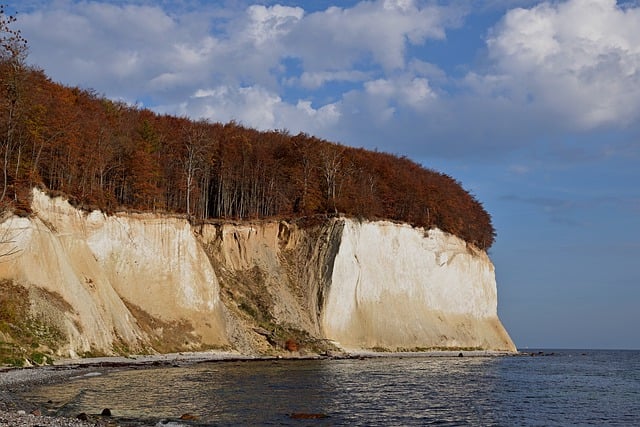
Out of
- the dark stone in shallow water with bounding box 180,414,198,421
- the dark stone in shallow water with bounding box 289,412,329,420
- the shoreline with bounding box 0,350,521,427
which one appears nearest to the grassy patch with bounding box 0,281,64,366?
the shoreline with bounding box 0,350,521,427

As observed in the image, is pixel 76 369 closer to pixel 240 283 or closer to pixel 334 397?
pixel 334 397

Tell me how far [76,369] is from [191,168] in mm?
25256

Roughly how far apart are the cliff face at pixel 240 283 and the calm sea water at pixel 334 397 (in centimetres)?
590

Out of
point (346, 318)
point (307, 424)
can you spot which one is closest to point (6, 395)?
point (307, 424)

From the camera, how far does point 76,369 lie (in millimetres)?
32250

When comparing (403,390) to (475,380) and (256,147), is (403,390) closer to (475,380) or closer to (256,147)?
(475,380)

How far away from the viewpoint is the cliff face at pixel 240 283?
38.0 metres

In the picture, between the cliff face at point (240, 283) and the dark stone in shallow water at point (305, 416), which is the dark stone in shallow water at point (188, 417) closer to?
the dark stone in shallow water at point (305, 416)

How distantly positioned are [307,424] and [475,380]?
19821 millimetres

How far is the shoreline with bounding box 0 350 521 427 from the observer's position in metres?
17.9

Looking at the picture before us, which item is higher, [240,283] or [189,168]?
[189,168]

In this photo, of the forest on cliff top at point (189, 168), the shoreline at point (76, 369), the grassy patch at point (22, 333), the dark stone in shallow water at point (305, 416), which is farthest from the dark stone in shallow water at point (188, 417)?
the forest on cliff top at point (189, 168)

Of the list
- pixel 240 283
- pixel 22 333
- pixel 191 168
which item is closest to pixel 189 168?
pixel 191 168

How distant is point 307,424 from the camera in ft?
→ 69.2
